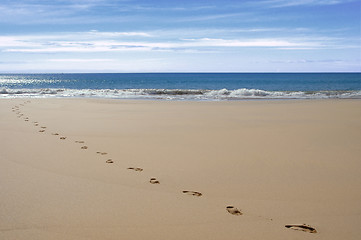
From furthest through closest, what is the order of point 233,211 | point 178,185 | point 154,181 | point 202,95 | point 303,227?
point 202,95 < point 154,181 < point 178,185 < point 233,211 < point 303,227

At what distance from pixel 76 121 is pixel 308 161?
623 cm

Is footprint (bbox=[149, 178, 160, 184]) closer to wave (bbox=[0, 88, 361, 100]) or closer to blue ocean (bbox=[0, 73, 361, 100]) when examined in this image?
blue ocean (bbox=[0, 73, 361, 100])

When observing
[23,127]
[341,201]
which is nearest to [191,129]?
Result: [23,127]

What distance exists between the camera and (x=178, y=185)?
3947mm

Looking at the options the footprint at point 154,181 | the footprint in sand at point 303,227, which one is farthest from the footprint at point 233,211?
the footprint at point 154,181

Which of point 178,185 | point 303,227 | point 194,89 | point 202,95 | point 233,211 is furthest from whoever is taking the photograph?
point 194,89

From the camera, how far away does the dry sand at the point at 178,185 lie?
2777 mm

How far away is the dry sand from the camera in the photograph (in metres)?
2.78

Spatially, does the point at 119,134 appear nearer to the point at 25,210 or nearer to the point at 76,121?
the point at 76,121

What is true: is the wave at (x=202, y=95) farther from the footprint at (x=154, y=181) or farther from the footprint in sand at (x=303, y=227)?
the footprint in sand at (x=303, y=227)

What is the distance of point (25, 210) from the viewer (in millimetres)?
3023

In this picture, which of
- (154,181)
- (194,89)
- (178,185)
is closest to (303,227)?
(178,185)

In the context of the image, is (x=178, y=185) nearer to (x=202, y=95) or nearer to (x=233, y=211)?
(x=233, y=211)

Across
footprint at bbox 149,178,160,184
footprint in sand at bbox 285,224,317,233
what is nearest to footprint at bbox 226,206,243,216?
footprint in sand at bbox 285,224,317,233
